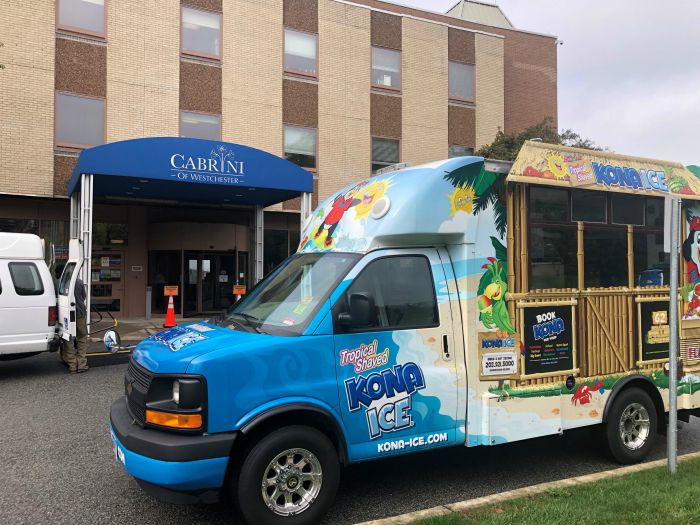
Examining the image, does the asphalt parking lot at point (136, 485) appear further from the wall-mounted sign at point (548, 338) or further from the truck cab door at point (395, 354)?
the wall-mounted sign at point (548, 338)

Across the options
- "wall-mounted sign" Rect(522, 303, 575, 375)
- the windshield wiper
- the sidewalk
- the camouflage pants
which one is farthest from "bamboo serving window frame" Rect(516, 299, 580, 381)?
the sidewalk

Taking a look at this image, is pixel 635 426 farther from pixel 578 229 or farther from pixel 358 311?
pixel 358 311

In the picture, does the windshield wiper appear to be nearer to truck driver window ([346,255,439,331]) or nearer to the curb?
truck driver window ([346,255,439,331])

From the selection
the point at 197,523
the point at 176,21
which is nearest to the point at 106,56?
the point at 176,21

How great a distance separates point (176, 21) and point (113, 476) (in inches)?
622

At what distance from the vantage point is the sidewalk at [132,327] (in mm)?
12839

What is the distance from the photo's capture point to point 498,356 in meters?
4.46

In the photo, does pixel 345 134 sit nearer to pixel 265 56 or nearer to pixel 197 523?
pixel 265 56

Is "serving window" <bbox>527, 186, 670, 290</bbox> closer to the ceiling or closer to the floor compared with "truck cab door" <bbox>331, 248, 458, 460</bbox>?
closer to the ceiling

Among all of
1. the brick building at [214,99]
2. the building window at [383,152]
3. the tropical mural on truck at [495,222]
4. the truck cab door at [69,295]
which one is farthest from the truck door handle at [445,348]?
the building window at [383,152]

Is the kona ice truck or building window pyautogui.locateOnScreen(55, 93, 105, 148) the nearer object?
the kona ice truck

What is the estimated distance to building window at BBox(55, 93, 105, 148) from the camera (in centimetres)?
1542

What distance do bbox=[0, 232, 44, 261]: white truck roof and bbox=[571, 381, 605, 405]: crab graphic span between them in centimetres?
866

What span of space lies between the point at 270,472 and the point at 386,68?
1886 centimetres
